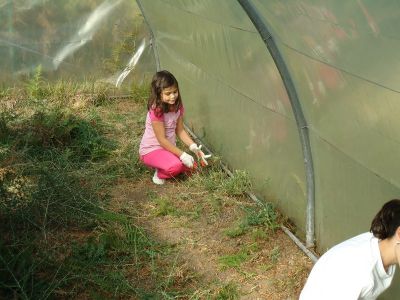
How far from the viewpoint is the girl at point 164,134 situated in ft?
15.9

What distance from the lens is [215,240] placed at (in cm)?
419

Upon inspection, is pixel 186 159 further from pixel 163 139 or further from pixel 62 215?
pixel 62 215

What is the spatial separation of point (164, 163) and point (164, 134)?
25 cm

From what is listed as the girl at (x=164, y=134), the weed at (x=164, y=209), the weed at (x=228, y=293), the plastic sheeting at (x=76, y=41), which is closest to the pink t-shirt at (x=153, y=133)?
the girl at (x=164, y=134)

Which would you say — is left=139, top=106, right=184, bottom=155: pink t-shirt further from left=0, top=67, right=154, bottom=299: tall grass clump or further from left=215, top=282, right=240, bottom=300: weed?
left=215, top=282, right=240, bottom=300: weed

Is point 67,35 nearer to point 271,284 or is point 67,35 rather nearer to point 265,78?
point 265,78

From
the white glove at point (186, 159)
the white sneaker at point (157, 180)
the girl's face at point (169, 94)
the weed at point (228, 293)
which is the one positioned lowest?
the white sneaker at point (157, 180)

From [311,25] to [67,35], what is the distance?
4941 mm

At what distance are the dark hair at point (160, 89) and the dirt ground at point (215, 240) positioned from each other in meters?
0.66

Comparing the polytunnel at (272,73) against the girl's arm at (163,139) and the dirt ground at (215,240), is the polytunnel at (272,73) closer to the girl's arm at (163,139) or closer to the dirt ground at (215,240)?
the dirt ground at (215,240)

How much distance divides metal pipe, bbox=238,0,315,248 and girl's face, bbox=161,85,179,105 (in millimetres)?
1293

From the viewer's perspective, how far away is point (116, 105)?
23.9ft

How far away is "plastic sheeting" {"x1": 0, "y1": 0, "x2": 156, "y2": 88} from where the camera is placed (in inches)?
281

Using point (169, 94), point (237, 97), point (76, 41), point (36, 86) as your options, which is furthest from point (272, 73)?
point (76, 41)
